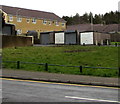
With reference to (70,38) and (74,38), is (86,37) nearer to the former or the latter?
(74,38)

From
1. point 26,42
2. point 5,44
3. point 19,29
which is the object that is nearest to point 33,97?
point 5,44

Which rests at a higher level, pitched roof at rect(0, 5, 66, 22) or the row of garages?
pitched roof at rect(0, 5, 66, 22)

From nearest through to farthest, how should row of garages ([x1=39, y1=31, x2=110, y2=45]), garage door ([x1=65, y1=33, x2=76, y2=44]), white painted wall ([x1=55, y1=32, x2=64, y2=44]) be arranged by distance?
1. row of garages ([x1=39, y1=31, x2=110, y2=45])
2. garage door ([x1=65, y1=33, x2=76, y2=44])
3. white painted wall ([x1=55, y1=32, x2=64, y2=44])

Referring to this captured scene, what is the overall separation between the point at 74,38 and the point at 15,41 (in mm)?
16227

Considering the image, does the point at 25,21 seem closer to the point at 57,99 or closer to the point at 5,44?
the point at 5,44

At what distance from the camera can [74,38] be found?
5156 centimetres

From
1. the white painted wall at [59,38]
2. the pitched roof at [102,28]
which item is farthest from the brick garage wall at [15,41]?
the pitched roof at [102,28]

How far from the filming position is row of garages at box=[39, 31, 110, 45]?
49500mm

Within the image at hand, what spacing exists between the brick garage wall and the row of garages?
11.4m

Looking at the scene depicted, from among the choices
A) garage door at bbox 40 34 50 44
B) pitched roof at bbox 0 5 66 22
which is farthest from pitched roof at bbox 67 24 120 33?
garage door at bbox 40 34 50 44

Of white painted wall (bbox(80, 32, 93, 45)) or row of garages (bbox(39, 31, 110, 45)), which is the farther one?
row of garages (bbox(39, 31, 110, 45))

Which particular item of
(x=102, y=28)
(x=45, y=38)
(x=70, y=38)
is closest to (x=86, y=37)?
(x=70, y=38)

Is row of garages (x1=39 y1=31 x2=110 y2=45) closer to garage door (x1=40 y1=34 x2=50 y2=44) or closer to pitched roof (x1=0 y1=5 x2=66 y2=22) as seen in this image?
garage door (x1=40 y1=34 x2=50 y2=44)

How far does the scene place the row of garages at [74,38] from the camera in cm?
4950
